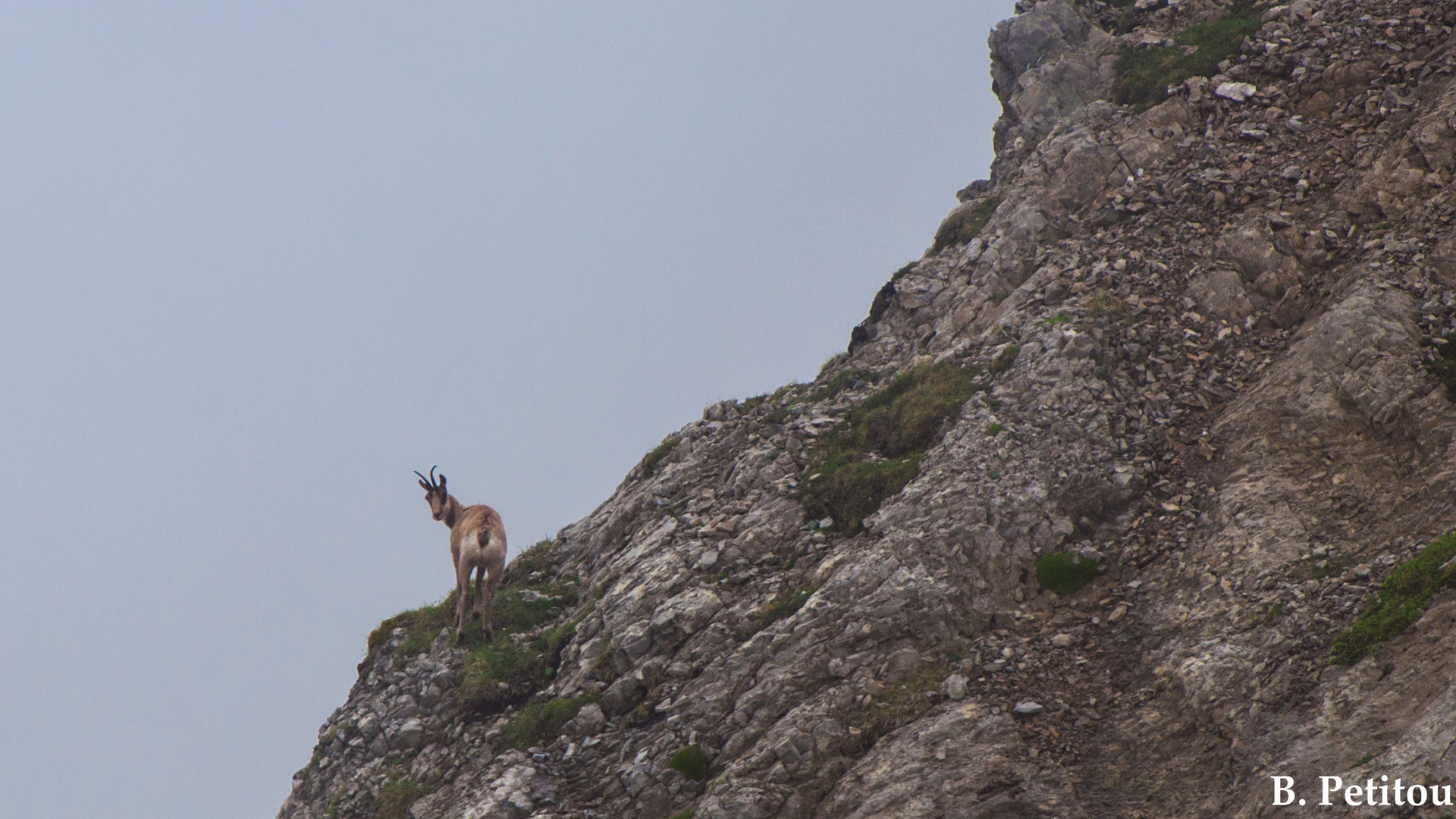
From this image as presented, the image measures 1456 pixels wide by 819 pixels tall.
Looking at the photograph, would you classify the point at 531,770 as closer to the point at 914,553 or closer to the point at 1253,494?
the point at 914,553

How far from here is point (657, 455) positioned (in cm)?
2589

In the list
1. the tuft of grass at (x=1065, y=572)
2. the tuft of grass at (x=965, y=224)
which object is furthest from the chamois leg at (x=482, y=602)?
the tuft of grass at (x=965, y=224)

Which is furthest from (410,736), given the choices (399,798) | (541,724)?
(541,724)

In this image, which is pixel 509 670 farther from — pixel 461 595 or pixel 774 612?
pixel 774 612

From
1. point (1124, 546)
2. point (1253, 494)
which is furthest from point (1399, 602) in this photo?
point (1124, 546)

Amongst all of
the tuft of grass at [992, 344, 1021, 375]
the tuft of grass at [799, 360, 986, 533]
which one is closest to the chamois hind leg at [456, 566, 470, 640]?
the tuft of grass at [799, 360, 986, 533]

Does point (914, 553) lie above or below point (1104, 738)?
above

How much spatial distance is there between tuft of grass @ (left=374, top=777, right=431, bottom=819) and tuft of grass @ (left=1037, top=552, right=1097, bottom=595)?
11.7 meters

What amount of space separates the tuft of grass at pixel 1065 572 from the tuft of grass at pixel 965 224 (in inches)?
559

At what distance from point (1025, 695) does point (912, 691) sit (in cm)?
165

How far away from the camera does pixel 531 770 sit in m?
16.3

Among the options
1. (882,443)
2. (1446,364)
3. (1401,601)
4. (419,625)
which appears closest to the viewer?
(1401,601)

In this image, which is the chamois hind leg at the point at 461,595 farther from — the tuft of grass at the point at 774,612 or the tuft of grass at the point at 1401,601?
the tuft of grass at the point at 1401,601

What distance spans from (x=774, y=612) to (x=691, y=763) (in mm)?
3139
